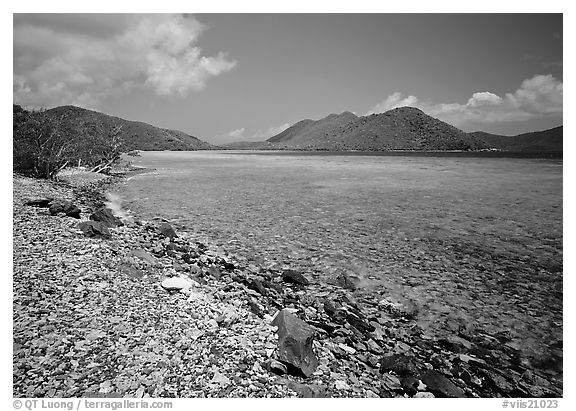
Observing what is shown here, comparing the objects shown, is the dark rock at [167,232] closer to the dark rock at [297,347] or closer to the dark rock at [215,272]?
the dark rock at [215,272]

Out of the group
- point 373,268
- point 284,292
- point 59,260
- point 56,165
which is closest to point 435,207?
point 373,268

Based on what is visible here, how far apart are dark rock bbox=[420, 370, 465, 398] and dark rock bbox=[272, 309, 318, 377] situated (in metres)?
1.33

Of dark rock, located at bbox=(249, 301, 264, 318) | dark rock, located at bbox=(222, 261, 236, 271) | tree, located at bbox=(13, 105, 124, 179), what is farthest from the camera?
tree, located at bbox=(13, 105, 124, 179)

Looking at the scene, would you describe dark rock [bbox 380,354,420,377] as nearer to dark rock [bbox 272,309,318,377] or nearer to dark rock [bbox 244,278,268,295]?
dark rock [bbox 272,309,318,377]

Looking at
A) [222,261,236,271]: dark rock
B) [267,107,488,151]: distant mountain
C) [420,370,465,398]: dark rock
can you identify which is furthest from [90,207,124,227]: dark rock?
[267,107,488,151]: distant mountain

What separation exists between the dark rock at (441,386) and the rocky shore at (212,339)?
0.01 meters

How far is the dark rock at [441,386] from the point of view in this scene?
3539mm

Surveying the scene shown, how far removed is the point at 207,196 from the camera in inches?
647

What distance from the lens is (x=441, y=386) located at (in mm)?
3555

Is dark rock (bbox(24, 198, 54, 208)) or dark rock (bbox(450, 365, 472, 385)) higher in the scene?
dark rock (bbox(24, 198, 54, 208))

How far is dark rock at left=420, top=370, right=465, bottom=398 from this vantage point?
3.54 m

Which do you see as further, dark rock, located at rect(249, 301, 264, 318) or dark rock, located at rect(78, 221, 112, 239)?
dark rock, located at rect(78, 221, 112, 239)

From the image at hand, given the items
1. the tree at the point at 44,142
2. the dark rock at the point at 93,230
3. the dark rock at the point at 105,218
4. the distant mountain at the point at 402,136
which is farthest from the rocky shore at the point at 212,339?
the distant mountain at the point at 402,136

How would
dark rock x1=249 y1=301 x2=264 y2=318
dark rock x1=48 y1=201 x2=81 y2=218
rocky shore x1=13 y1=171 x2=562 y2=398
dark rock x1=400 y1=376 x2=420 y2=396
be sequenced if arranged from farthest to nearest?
dark rock x1=48 y1=201 x2=81 y2=218 → dark rock x1=249 y1=301 x2=264 y2=318 → dark rock x1=400 y1=376 x2=420 y2=396 → rocky shore x1=13 y1=171 x2=562 y2=398
